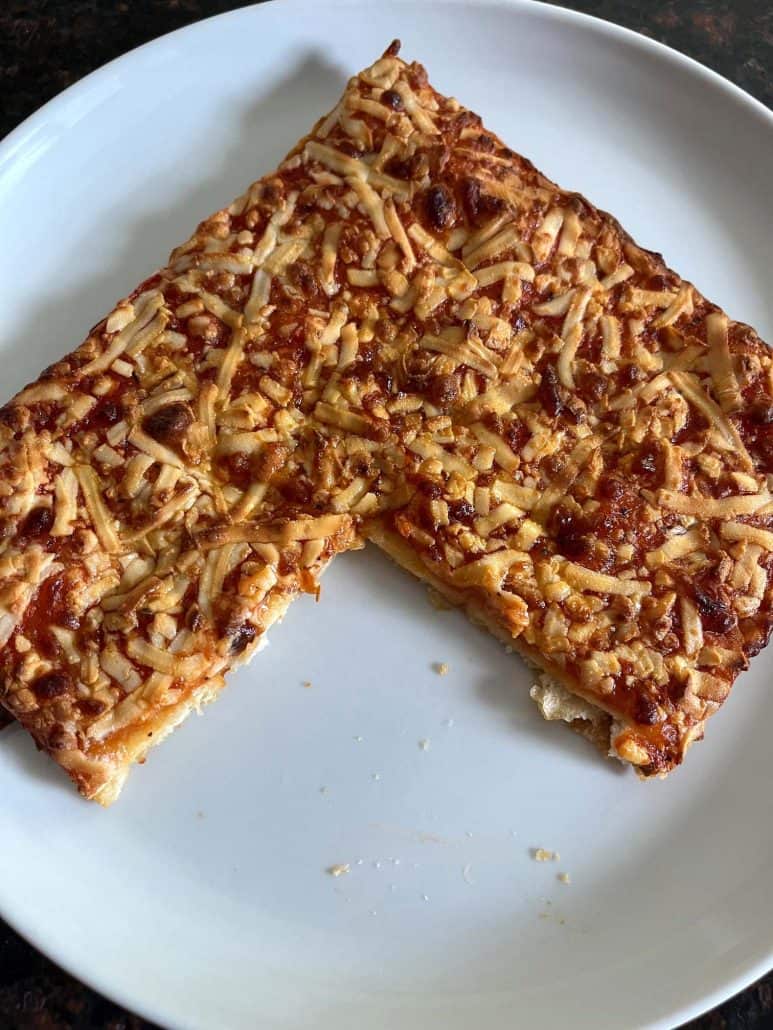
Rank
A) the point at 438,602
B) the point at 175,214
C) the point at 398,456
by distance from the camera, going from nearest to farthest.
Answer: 1. the point at 398,456
2. the point at 438,602
3. the point at 175,214

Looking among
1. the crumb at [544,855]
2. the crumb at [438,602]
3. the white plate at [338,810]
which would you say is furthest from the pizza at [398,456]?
the crumb at [544,855]

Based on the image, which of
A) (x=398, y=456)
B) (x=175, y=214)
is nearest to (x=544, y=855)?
(x=398, y=456)

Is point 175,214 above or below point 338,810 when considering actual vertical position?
above

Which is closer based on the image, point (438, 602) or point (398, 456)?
point (398, 456)

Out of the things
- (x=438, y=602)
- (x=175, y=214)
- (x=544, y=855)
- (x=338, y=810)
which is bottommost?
(x=338, y=810)

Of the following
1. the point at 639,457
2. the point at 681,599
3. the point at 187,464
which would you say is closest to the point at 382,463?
Result: the point at 187,464

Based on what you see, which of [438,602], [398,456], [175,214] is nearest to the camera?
[398,456]

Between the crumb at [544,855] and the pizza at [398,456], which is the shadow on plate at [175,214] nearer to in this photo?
the pizza at [398,456]

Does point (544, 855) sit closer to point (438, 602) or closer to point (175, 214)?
point (438, 602)
